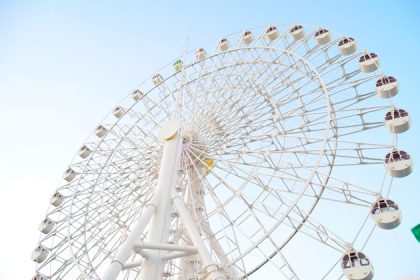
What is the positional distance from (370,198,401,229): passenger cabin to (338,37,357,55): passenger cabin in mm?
6914

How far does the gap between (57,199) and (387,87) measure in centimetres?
1482

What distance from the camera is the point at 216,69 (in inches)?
715

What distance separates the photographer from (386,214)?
1078 cm

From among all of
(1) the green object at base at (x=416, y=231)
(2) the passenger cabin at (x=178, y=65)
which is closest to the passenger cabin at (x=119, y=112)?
(2) the passenger cabin at (x=178, y=65)

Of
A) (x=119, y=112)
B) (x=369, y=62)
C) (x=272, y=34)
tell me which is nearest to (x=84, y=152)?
(x=119, y=112)

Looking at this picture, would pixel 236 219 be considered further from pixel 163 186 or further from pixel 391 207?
pixel 391 207

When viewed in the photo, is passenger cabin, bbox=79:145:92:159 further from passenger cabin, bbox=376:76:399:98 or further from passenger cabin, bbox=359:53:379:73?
passenger cabin, bbox=376:76:399:98

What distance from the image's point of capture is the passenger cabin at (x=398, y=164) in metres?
11.7

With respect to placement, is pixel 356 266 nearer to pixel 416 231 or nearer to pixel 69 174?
pixel 416 231

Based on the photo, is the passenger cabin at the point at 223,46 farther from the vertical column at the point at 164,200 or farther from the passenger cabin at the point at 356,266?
the passenger cabin at the point at 356,266

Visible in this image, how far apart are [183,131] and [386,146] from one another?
25.3 ft

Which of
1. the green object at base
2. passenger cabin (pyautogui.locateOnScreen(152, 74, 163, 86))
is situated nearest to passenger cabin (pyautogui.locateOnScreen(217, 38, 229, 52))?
passenger cabin (pyautogui.locateOnScreen(152, 74, 163, 86))

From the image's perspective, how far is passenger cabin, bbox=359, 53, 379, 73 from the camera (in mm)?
14977

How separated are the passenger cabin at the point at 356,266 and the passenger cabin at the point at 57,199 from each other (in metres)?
13.4
